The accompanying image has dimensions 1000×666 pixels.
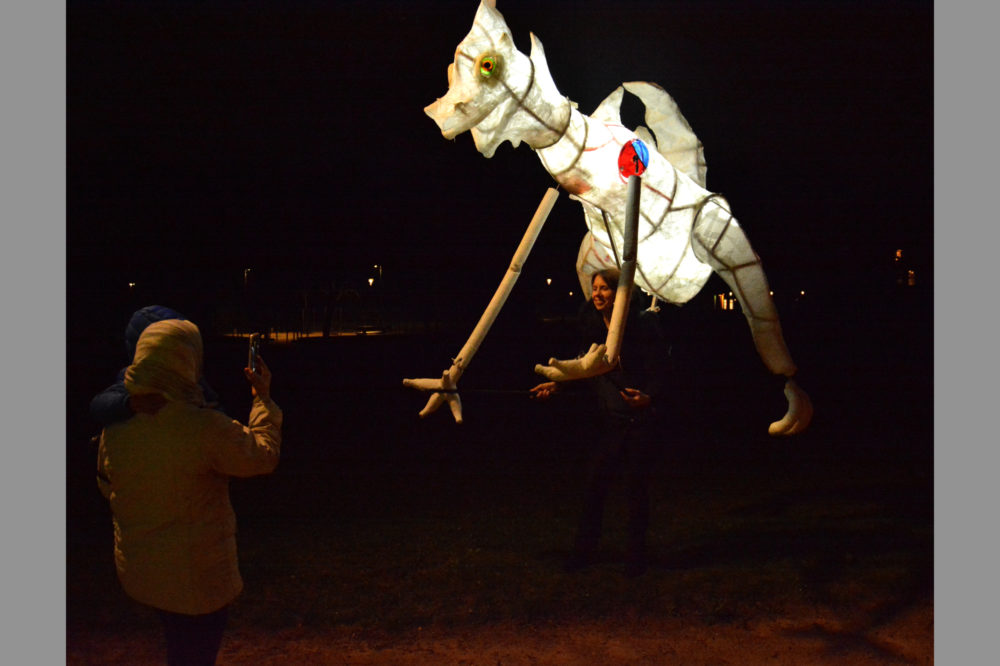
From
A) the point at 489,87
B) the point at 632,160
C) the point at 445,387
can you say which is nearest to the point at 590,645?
the point at 445,387

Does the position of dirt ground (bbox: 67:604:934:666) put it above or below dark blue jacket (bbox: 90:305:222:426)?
below

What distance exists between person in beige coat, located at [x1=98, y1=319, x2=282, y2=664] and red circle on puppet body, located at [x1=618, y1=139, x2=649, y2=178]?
2.02 meters

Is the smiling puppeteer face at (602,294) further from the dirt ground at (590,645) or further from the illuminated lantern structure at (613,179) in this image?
the dirt ground at (590,645)

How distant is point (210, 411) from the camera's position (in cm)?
226

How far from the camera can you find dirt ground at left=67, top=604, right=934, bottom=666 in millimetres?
3414

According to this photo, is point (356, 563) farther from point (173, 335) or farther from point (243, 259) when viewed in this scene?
point (243, 259)

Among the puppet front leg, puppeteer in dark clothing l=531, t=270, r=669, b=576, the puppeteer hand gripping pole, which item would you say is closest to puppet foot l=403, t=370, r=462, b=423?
the puppeteer hand gripping pole

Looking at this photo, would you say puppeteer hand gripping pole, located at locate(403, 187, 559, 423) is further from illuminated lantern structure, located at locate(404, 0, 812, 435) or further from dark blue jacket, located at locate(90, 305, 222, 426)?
dark blue jacket, located at locate(90, 305, 222, 426)

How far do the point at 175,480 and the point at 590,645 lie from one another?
6.88 feet

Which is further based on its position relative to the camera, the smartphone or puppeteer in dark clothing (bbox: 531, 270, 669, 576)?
puppeteer in dark clothing (bbox: 531, 270, 669, 576)

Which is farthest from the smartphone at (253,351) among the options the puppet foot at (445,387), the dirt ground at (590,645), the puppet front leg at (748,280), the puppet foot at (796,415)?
the puppet foot at (796,415)

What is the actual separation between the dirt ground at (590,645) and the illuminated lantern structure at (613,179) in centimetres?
96

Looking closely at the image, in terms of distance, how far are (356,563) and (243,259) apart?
8894mm

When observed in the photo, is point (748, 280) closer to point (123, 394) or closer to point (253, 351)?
point (253, 351)
